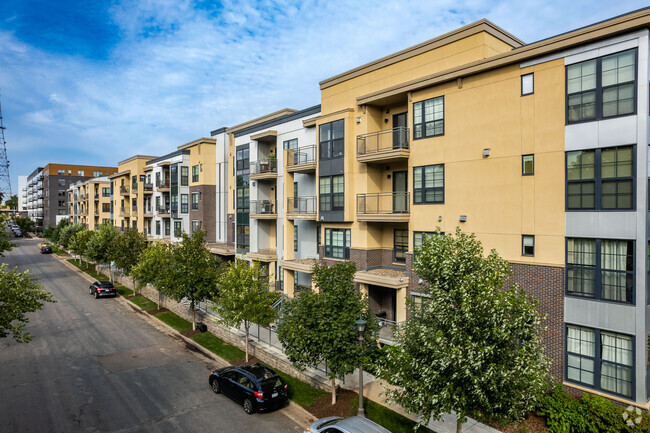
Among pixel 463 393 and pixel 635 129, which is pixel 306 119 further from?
pixel 463 393

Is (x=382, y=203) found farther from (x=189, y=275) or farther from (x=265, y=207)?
(x=189, y=275)

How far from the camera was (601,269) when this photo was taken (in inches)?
549

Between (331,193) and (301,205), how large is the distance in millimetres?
4420

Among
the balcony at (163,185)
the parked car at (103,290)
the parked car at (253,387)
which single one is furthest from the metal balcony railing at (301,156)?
the balcony at (163,185)

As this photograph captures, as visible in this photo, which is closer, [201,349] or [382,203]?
[382,203]

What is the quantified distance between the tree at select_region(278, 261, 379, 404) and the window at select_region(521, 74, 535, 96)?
401 inches

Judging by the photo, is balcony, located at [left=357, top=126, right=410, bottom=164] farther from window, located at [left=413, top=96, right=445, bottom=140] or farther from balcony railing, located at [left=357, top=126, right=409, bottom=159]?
window, located at [left=413, top=96, right=445, bottom=140]

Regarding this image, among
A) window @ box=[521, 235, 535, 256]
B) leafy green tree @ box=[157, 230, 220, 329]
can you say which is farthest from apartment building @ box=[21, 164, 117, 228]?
window @ box=[521, 235, 535, 256]

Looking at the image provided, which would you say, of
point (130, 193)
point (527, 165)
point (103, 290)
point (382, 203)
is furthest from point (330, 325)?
point (130, 193)

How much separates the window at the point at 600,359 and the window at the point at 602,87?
783cm

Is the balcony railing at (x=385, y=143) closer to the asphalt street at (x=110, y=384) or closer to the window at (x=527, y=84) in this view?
the window at (x=527, y=84)

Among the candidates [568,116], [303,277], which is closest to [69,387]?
[303,277]

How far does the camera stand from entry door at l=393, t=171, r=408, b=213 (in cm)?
2119

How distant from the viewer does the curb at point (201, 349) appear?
619 inches
